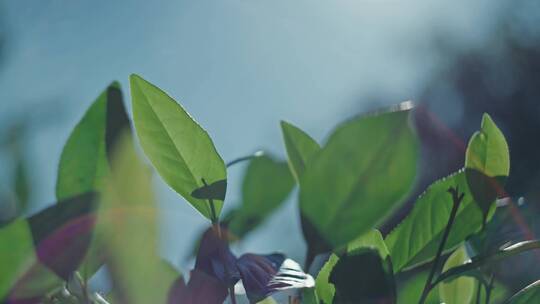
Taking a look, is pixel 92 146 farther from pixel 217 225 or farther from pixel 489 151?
pixel 489 151

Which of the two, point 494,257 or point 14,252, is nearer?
point 14,252

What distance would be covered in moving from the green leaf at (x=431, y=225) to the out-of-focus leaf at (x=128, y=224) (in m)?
0.14

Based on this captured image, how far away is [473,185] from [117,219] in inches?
6.9

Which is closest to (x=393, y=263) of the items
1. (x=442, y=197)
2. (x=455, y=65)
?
(x=442, y=197)

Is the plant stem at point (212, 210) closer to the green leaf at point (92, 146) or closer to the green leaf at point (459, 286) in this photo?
the green leaf at point (92, 146)

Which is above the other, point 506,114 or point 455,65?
point 455,65

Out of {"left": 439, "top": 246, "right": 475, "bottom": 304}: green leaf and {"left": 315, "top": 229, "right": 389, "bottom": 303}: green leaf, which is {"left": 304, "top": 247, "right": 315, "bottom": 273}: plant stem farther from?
{"left": 439, "top": 246, "right": 475, "bottom": 304}: green leaf

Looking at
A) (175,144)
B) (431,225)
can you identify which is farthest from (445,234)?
(175,144)

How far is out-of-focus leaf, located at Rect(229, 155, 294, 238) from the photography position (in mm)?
395

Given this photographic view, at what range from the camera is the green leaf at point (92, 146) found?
27 cm

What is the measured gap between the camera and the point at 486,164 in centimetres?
36

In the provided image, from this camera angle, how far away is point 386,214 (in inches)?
10.5

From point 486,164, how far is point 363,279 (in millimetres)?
103

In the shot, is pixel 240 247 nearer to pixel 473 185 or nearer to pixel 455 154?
pixel 473 185
